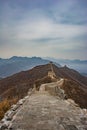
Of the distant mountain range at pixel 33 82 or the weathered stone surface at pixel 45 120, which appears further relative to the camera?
the distant mountain range at pixel 33 82

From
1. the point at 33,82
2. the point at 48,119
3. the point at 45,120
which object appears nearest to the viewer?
the point at 45,120

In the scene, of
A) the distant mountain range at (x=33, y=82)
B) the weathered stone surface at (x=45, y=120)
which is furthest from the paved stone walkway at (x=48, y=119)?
the distant mountain range at (x=33, y=82)

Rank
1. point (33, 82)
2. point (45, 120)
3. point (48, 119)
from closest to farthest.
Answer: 1. point (45, 120)
2. point (48, 119)
3. point (33, 82)

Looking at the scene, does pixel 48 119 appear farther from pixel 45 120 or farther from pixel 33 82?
pixel 33 82

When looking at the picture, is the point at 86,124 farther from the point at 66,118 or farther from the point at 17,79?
the point at 17,79

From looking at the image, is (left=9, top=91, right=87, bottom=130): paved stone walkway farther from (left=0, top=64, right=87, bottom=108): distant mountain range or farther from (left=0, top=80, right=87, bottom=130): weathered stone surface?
(left=0, top=64, right=87, bottom=108): distant mountain range

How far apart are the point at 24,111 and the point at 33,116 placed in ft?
5.38

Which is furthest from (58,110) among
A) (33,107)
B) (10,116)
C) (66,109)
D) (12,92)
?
(12,92)

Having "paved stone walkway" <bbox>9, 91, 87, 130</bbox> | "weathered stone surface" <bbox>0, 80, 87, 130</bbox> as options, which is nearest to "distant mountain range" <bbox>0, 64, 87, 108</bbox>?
"paved stone walkway" <bbox>9, 91, 87, 130</bbox>

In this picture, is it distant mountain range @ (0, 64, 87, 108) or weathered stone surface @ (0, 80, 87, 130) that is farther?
distant mountain range @ (0, 64, 87, 108)

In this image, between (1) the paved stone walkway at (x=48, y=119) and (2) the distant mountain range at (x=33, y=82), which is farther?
(2) the distant mountain range at (x=33, y=82)

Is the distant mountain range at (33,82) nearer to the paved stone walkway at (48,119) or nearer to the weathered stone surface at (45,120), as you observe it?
the paved stone walkway at (48,119)

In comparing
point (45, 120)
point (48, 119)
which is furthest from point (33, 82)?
point (45, 120)

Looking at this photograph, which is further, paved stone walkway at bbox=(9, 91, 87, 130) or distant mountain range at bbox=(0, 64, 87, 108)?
distant mountain range at bbox=(0, 64, 87, 108)
